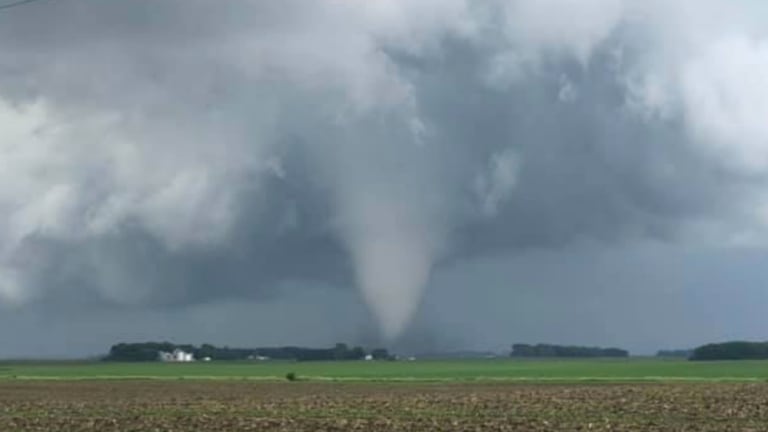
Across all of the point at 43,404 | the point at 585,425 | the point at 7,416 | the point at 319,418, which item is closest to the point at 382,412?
the point at 319,418

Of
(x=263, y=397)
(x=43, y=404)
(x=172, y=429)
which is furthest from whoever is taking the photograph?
(x=263, y=397)

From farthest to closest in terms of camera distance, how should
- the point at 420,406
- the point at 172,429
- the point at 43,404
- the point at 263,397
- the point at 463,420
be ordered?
the point at 263,397
the point at 43,404
the point at 420,406
the point at 463,420
the point at 172,429

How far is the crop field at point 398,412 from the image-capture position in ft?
130

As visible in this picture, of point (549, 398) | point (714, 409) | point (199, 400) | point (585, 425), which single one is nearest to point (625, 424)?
point (585, 425)

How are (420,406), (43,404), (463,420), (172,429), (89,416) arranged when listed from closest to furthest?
(172,429), (463,420), (89,416), (420,406), (43,404)

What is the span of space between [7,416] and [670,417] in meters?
23.2

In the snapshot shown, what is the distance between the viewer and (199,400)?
60375mm

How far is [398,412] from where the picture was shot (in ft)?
156

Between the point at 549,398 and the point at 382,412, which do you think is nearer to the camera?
the point at 382,412

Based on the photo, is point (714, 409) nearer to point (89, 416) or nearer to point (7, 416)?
point (89, 416)

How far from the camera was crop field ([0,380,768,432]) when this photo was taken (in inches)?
1559

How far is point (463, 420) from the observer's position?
41.8 metres

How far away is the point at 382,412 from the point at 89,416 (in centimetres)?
1038

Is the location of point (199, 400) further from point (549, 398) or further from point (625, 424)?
point (625, 424)
